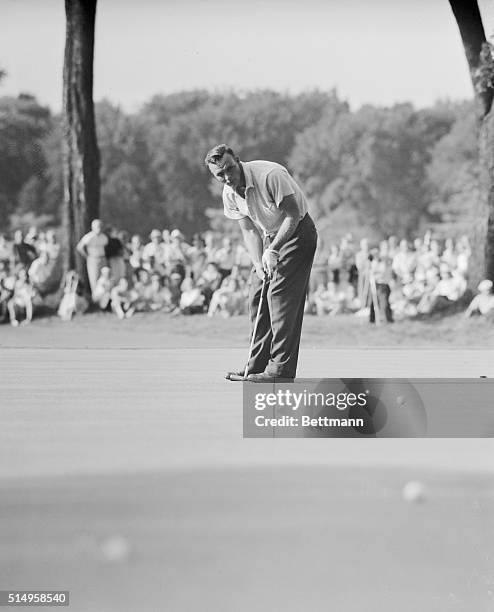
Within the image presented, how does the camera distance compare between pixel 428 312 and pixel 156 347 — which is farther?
pixel 428 312

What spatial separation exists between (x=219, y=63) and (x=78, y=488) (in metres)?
1.23

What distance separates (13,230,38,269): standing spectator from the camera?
3533 mm

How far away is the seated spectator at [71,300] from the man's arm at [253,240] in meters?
0.55

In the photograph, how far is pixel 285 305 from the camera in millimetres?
3488

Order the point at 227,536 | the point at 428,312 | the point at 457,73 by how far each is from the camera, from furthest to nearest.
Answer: the point at 428,312
the point at 457,73
the point at 227,536

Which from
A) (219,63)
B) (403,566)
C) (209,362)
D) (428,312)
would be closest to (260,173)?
(219,63)

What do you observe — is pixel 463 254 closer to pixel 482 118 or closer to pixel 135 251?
pixel 482 118

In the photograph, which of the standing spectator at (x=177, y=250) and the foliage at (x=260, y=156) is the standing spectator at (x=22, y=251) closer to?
the foliage at (x=260, y=156)

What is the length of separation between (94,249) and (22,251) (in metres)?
0.23

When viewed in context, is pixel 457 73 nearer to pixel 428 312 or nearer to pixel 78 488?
pixel 428 312

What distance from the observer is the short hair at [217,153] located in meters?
3.46

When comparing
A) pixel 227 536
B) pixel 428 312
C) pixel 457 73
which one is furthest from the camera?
pixel 428 312

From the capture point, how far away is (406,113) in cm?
368

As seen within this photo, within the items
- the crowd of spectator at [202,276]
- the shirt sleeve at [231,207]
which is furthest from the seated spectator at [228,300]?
the shirt sleeve at [231,207]
